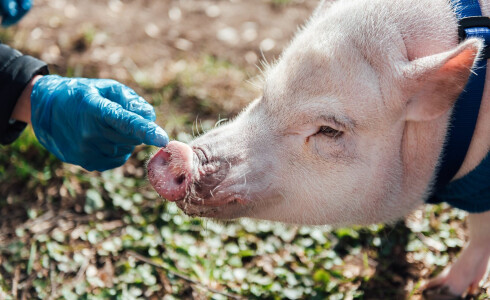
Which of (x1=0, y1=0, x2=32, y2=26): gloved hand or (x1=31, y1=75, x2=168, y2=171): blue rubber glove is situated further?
(x1=0, y1=0, x2=32, y2=26): gloved hand

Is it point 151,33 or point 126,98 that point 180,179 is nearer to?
point 126,98

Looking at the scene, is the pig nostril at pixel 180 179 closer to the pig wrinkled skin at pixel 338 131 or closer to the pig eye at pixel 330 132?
the pig wrinkled skin at pixel 338 131

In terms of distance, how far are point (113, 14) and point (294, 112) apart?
→ 4.10 meters

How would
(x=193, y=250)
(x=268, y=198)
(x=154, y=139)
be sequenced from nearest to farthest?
(x=154, y=139) → (x=268, y=198) → (x=193, y=250)

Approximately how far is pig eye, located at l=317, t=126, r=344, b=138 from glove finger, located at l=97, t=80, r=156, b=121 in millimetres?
941

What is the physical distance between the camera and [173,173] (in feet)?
9.27

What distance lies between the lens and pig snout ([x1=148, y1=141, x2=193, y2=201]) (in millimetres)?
2809

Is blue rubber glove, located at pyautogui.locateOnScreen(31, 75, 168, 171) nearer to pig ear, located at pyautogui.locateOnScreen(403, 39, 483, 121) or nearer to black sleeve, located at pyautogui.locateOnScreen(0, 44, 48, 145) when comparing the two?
black sleeve, located at pyautogui.locateOnScreen(0, 44, 48, 145)

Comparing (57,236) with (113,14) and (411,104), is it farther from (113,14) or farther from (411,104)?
(113,14)

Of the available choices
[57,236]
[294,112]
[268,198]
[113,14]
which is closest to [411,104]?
[294,112]

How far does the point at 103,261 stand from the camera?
389 cm

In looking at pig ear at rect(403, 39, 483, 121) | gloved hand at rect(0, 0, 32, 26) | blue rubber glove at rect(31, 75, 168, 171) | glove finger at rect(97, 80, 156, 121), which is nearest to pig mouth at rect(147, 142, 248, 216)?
blue rubber glove at rect(31, 75, 168, 171)

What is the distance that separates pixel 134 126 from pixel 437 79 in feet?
5.10

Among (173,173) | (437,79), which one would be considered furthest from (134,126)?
(437,79)
